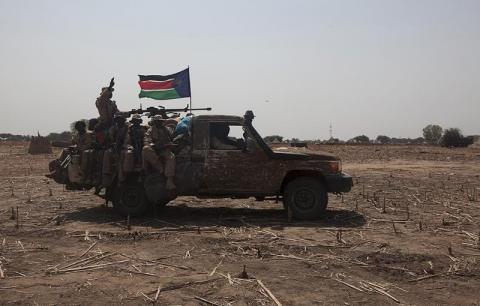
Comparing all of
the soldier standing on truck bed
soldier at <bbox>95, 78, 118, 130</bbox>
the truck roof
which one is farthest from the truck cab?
soldier at <bbox>95, 78, 118, 130</bbox>

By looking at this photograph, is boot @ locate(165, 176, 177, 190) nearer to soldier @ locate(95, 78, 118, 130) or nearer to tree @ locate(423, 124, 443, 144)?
soldier @ locate(95, 78, 118, 130)

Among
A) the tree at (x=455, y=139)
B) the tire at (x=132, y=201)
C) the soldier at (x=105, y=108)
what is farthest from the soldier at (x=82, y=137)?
the tree at (x=455, y=139)

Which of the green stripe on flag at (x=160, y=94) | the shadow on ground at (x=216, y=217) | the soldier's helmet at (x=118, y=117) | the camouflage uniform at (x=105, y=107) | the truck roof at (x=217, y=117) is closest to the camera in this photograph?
the shadow on ground at (x=216, y=217)

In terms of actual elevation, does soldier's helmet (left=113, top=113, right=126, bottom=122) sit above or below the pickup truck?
above

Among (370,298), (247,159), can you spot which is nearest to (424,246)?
(370,298)

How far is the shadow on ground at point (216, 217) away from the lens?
914 cm

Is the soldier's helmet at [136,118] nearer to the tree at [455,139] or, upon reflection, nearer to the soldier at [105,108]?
the soldier at [105,108]

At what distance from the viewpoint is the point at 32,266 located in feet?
20.7

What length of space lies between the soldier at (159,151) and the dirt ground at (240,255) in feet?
3.27

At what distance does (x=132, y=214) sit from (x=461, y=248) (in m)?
6.10

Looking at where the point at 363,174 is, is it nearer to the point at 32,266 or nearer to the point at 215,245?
the point at 215,245

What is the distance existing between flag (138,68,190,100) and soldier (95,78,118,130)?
349 cm

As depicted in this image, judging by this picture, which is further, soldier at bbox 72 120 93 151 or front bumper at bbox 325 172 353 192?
soldier at bbox 72 120 93 151

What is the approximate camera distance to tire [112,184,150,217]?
9.91 m
